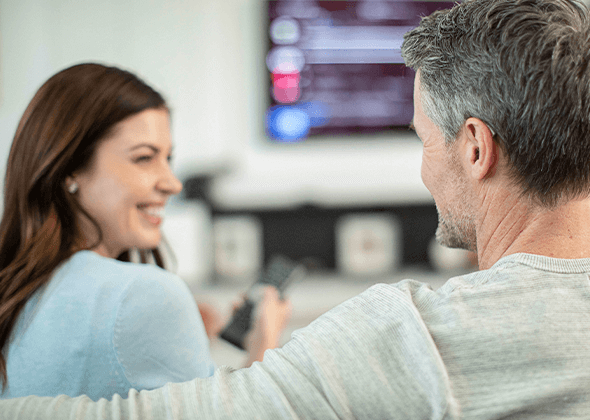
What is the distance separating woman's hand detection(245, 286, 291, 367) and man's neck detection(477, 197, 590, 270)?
67 centimetres

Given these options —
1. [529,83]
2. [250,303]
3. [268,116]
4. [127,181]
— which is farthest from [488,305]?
[268,116]

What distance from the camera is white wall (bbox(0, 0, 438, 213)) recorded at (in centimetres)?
224

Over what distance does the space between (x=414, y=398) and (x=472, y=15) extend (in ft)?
1.45

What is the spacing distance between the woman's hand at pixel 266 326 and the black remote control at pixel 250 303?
0.08ft

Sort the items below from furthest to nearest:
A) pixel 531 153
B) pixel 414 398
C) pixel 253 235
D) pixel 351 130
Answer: pixel 351 130, pixel 253 235, pixel 531 153, pixel 414 398

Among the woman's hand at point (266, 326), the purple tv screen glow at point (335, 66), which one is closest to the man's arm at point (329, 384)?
the woman's hand at point (266, 326)

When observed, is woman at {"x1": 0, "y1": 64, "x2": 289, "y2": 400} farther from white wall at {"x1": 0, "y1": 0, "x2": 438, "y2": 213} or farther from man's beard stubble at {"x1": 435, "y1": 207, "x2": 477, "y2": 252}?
white wall at {"x1": 0, "y1": 0, "x2": 438, "y2": 213}

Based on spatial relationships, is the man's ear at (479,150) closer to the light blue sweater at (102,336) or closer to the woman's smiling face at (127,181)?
the light blue sweater at (102,336)

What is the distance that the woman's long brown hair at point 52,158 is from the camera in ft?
2.79

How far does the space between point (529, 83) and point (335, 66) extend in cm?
186

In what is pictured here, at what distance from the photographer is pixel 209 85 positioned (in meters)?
2.35

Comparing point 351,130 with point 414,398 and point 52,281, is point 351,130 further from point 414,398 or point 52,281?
point 414,398

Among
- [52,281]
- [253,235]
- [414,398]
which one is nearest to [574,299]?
[414,398]

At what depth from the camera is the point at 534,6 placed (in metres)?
0.57
